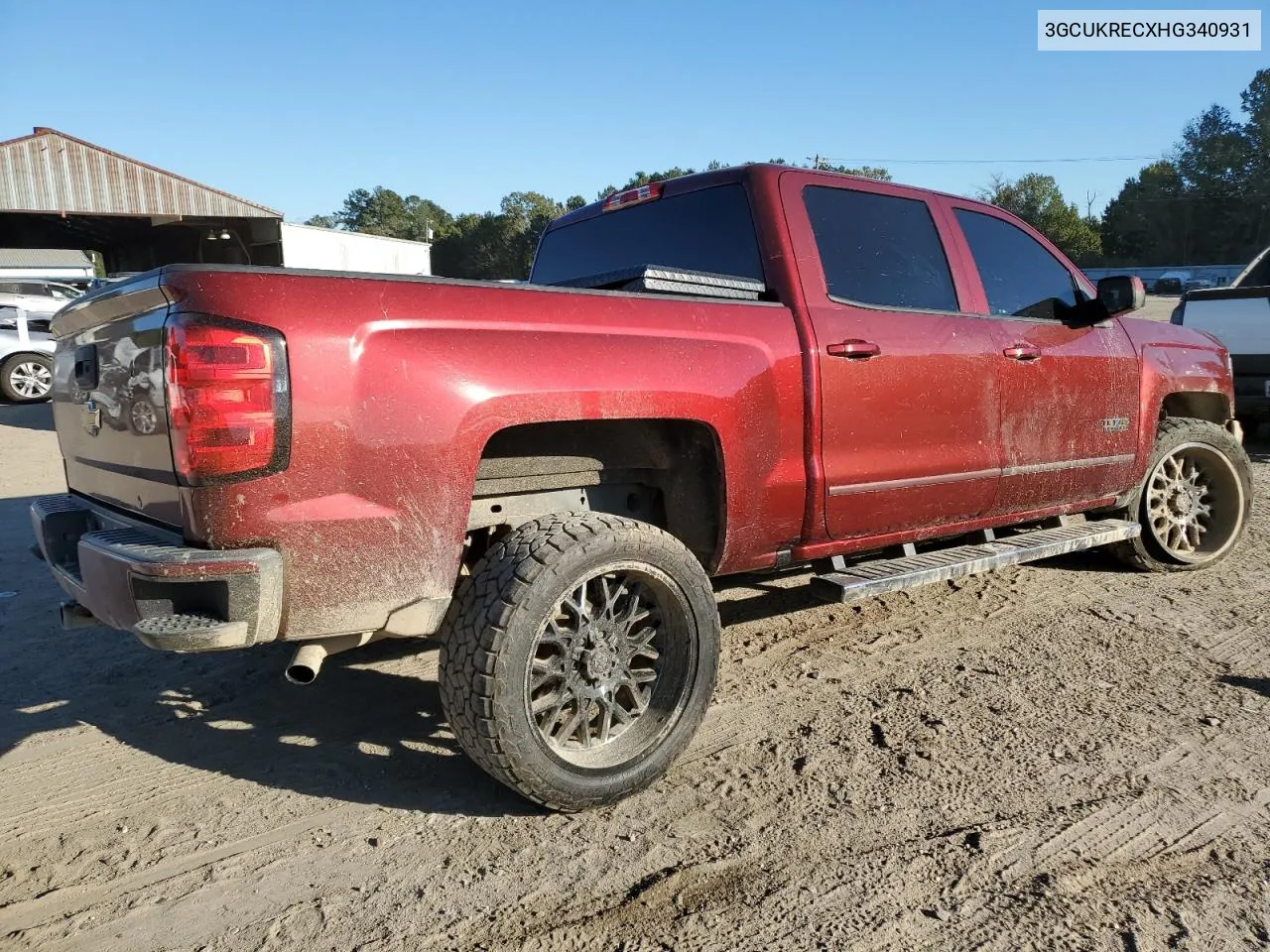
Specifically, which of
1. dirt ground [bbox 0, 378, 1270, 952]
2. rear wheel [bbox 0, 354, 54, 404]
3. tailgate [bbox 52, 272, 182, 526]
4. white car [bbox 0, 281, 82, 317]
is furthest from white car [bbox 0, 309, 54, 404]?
tailgate [bbox 52, 272, 182, 526]

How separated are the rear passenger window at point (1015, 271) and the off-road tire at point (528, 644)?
237cm

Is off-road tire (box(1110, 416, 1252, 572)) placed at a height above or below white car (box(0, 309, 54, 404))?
below

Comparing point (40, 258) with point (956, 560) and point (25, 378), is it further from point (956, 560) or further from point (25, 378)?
point (956, 560)

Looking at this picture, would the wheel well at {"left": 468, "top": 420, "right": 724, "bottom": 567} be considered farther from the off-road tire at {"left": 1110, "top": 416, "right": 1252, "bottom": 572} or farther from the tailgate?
the off-road tire at {"left": 1110, "top": 416, "right": 1252, "bottom": 572}

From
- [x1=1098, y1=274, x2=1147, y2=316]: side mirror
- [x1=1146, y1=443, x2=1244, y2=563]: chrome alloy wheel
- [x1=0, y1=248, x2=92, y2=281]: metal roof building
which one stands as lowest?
[x1=1146, y1=443, x2=1244, y2=563]: chrome alloy wheel

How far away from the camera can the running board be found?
3.32m

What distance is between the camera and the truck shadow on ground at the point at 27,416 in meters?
11.3

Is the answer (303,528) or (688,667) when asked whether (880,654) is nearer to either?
(688,667)

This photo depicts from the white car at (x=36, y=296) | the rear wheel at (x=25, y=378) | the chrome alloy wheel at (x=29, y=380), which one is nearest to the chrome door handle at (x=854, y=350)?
the rear wheel at (x=25, y=378)

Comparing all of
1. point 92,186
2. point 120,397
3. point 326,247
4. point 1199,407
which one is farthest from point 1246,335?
point 92,186

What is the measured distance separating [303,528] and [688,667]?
1280 mm

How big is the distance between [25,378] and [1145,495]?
1451 cm

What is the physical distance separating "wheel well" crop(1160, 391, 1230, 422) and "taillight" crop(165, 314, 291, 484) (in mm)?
4978

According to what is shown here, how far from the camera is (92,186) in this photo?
79.8 feet
